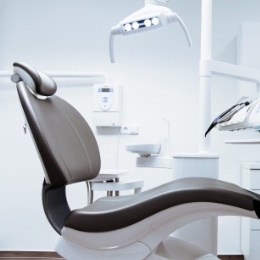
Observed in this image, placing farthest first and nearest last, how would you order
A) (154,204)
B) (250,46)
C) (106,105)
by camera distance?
(106,105), (250,46), (154,204)

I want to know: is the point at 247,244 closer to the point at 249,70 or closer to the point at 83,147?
the point at 249,70

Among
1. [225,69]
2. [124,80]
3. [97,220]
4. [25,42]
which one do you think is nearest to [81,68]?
[124,80]

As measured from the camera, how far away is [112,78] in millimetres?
2611

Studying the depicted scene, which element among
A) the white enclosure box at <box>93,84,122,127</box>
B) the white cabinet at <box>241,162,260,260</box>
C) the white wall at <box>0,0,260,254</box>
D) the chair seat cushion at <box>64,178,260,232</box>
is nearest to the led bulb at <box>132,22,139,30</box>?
the chair seat cushion at <box>64,178,260,232</box>

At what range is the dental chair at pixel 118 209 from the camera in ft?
2.36

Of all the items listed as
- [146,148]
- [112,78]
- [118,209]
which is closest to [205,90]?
[146,148]

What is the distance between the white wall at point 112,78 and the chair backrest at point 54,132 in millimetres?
1334

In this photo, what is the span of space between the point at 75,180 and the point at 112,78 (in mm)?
1713

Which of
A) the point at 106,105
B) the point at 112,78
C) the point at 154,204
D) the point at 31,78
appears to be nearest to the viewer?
the point at 154,204

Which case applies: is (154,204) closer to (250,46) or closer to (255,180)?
(255,180)

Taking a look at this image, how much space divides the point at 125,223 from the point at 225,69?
3.38 ft

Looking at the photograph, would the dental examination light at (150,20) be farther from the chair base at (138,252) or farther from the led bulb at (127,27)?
the chair base at (138,252)

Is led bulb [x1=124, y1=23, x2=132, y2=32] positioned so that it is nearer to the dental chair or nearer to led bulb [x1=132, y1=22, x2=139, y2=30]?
led bulb [x1=132, y1=22, x2=139, y2=30]

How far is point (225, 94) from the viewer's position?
2.55 meters
